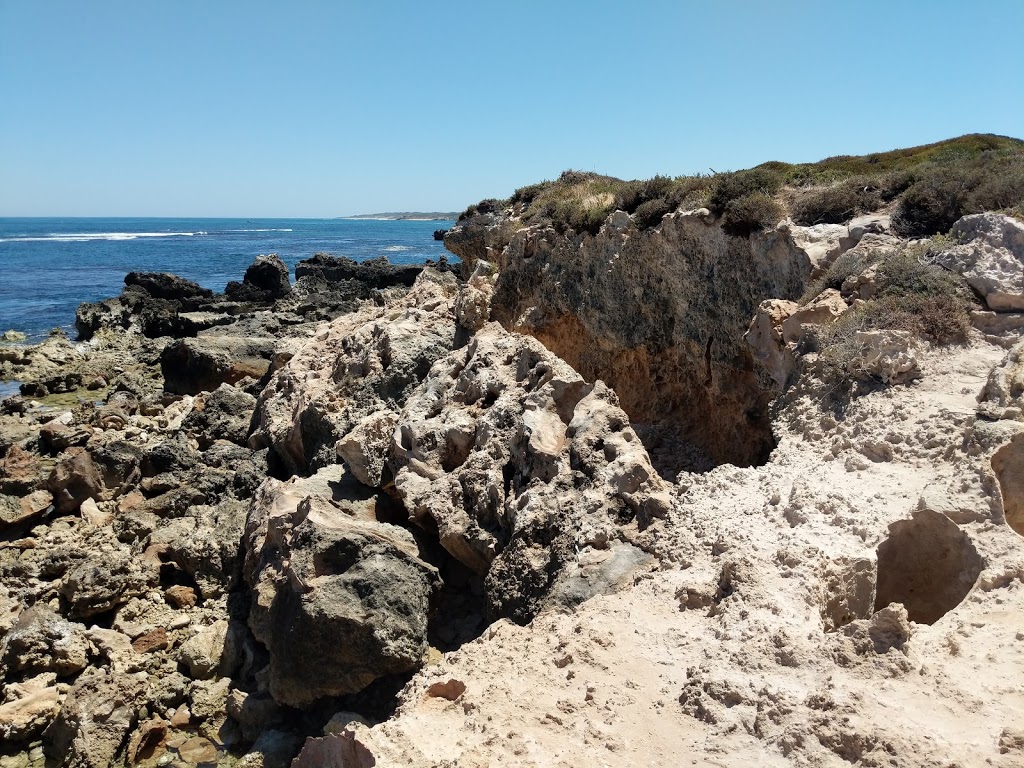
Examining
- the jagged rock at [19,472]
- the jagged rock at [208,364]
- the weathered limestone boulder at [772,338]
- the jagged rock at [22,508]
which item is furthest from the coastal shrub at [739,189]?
the jagged rock at [208,364]

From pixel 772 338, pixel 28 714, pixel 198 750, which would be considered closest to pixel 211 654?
pixel 198 750

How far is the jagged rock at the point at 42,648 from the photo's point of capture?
324 inches

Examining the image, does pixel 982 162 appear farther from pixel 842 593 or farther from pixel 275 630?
pixel 275 630

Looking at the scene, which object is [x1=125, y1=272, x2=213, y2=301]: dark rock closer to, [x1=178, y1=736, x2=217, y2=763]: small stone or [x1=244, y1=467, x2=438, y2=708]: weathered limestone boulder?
[x1=244, y1=467, x2=438, y2=708]: weathered limestone boulder

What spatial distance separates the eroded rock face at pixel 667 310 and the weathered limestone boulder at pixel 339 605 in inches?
233

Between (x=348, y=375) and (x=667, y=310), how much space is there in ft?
18.2

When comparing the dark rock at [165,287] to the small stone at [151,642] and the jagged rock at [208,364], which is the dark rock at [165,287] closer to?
the jagged rock at [208,364]

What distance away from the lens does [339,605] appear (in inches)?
273

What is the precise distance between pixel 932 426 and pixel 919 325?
1498 mm

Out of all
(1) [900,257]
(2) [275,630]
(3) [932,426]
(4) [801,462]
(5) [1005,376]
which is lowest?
(2) [275,630]

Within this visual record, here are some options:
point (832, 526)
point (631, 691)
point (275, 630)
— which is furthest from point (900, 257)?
point (275, 630)

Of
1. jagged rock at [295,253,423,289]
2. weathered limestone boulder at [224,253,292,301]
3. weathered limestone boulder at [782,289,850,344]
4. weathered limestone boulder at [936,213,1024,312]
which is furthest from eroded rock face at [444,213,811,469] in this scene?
jagged rock at [295,253,423,289]

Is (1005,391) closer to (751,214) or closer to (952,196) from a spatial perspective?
(952,196)

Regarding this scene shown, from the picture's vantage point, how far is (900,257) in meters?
8.65
